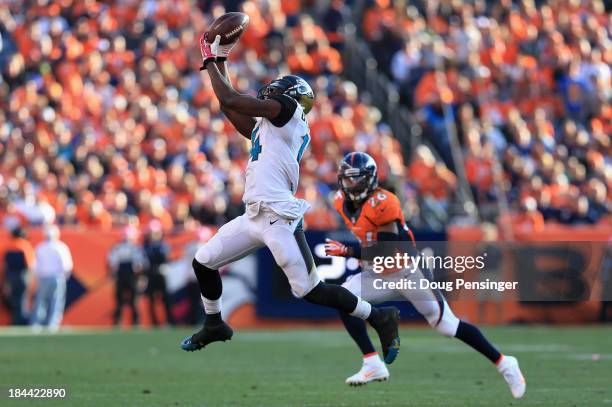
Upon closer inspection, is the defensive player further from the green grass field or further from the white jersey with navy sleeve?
the white jersey with navy sleeve

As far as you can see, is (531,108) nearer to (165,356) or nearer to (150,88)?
(150,88)

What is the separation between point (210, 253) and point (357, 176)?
1984mm

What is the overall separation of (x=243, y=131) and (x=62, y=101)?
11272 mm

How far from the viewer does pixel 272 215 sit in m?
8.30

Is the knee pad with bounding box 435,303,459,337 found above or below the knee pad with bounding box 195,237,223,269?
below

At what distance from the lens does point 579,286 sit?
1812 centimetres

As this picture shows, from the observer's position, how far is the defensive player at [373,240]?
9484 millimetres

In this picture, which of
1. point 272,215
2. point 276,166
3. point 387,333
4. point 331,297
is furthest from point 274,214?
point 387,333

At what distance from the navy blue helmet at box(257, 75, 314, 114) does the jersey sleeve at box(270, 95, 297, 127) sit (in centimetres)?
10

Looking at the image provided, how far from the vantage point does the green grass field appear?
9188 mm

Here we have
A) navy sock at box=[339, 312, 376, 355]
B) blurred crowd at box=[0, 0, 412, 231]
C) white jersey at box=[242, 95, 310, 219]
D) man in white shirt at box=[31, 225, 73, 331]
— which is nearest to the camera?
white jersey at box=[242, 95, 310, 219]

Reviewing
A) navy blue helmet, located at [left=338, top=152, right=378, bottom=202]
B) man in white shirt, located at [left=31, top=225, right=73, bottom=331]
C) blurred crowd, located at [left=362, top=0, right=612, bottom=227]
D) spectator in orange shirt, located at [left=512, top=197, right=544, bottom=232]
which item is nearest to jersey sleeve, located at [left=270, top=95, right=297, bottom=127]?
navy blue helmet, located at [left=338, top=152, right=378, bottom=202]

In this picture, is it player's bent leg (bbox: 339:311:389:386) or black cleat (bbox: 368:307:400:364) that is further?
player's bent leg (bbox: 339:311:389:386)

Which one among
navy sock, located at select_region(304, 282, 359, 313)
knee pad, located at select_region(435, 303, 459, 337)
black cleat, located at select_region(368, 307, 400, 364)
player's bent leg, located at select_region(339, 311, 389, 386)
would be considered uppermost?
navy sock, located at select_region(304, 282, 359, 313)
